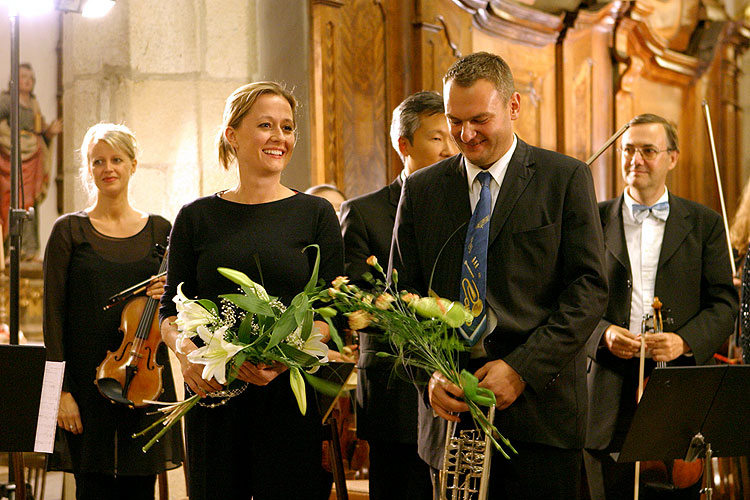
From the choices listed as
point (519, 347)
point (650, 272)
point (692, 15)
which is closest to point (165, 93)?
point (650, 272)

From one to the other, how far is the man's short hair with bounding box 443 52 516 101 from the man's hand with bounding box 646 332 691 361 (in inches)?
48.4

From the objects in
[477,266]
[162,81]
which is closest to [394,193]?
[477,266]

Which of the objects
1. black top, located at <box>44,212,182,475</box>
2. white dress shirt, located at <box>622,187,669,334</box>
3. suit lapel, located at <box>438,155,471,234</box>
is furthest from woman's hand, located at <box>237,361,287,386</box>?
white dress shirt, located at <box>622,187,669,334</box>

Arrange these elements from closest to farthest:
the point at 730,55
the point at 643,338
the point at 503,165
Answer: the point at 503,165 → the point at 643,338 → the point at 730,55

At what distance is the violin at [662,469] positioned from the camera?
10.2 feet

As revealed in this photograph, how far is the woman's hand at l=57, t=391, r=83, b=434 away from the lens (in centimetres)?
318

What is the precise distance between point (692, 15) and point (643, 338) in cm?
610

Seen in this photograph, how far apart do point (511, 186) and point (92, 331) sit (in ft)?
5.54

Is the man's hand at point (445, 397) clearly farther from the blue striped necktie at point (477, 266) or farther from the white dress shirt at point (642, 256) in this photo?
the white dress shirt at point (642, 256)

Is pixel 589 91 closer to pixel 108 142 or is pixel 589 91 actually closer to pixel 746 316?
pixel 746 316

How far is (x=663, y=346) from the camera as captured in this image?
10.2 feet

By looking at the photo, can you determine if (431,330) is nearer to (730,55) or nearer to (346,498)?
(346,498)

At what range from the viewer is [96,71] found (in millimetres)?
4270

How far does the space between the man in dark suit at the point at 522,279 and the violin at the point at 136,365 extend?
1.16 meters
